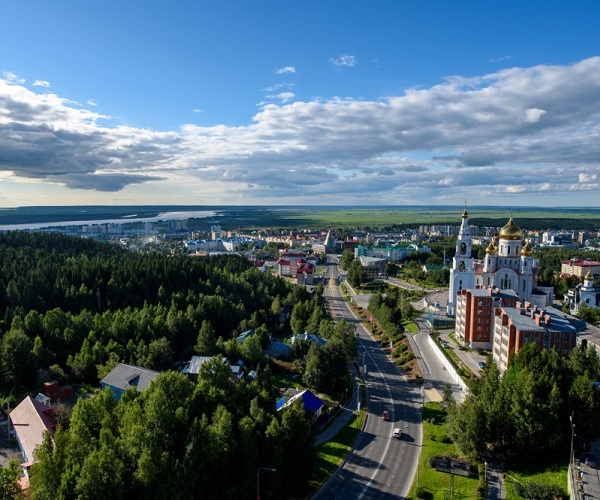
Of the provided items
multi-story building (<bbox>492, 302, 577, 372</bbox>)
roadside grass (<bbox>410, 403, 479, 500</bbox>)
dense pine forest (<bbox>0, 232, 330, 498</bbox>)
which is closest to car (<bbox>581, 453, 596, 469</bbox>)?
roadside grass (<bbox>410, 403, 479, 500</bbox>)

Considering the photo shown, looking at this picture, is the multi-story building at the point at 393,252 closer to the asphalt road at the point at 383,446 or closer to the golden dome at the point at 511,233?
the golden dome at the point at 511,233

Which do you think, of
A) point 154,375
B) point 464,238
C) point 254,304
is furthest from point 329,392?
point 464,238

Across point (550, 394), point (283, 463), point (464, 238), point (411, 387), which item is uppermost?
point (464, 238)

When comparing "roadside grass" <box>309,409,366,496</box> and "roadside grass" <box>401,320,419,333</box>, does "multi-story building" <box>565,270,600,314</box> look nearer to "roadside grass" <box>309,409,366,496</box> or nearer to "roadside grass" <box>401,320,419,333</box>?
"roadside grass" <box>401,320,419,333</box>

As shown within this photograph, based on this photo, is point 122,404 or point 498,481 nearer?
point 122,404

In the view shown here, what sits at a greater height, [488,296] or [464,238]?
[464,238]

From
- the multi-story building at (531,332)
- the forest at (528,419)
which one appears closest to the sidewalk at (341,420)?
the forest at (528,419)

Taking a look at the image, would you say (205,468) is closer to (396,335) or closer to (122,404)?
(122,404)
